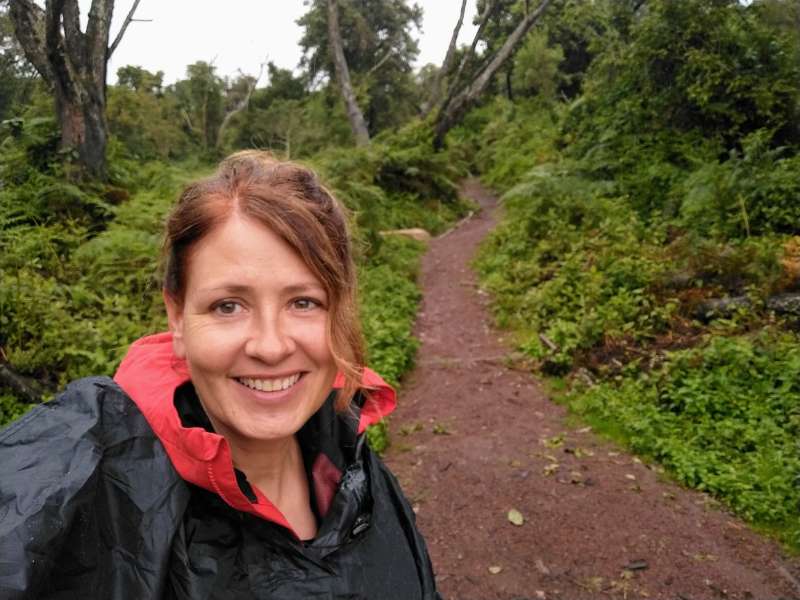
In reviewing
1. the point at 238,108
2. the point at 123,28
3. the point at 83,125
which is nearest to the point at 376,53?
the point at 238,108

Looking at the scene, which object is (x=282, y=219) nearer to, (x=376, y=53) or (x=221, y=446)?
(x=221, y=446)

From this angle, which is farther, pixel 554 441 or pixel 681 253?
pixel 681 253

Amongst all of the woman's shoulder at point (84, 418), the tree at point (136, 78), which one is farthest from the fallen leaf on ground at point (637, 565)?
the tree at point (136, 78)

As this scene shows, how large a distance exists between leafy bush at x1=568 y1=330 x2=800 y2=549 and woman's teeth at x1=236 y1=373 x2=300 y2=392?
162 inches

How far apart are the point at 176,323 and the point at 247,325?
0.26 m

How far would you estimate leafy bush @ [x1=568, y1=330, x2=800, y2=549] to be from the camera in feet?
14.2

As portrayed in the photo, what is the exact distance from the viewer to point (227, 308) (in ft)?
4.73

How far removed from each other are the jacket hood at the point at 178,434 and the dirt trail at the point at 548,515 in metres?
2.73

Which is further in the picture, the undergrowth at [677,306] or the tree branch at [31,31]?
the tree branch at [31,31]

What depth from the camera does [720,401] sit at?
525 cm

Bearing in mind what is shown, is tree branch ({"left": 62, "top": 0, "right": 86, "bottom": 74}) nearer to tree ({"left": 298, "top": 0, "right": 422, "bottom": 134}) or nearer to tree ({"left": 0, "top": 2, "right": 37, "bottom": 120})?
tree ({"left": 0, "top": 2, "right": 37, "bottom": 120})

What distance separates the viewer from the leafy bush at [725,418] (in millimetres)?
4316

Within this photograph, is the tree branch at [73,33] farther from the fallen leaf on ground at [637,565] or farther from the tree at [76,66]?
the fallen leaf on ground at [637,565]

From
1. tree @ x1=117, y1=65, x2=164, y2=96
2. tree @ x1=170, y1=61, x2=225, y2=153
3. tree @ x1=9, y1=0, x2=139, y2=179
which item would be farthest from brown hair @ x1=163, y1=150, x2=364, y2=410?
tree @ x1=170, y1=61, x2=225, y2=153
